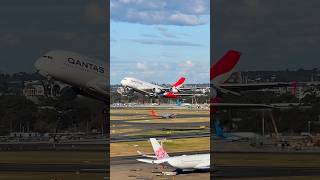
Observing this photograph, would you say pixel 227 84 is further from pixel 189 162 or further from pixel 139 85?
pixel 139 85

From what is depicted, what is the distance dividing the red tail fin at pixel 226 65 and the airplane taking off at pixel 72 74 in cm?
186

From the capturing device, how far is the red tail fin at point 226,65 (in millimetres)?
8758

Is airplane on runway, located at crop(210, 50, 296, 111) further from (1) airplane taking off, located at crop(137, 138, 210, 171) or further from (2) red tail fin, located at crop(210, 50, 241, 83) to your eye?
(1) airplane taking off, located at crop(137, 138, 210, 171)

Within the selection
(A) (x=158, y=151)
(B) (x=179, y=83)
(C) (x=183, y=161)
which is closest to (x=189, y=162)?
(C) (x=183, y=161)

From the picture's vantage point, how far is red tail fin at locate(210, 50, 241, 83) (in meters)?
8.76

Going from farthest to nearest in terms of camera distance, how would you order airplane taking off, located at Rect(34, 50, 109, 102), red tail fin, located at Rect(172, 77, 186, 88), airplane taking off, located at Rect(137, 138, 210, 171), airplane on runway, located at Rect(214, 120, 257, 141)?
red tail fin, located at Rect(172, 77, 186, 88)
airplane taking off, located at Rect(137, 138, 210, 171)
airplane on runway, located at Rect(214, 120, 257, 141)
airplane taking off, located at Rect(34, 50, 109, 102)

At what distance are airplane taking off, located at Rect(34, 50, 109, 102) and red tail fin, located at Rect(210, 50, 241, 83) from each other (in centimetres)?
186

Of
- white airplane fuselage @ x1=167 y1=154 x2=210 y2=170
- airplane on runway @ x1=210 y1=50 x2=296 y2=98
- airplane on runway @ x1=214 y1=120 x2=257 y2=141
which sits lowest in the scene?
white airplane fuselage @ x1=167 y1=154 x2=210 y2=170

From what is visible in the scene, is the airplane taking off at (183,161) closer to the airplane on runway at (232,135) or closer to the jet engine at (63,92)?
the airplane on runway at (232,135)

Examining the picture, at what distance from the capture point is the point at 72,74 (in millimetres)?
8555

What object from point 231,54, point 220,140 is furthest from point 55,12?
point 220,140

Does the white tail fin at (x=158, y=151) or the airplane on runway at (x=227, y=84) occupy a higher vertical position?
the airplane on runway at (x=227, y=84)

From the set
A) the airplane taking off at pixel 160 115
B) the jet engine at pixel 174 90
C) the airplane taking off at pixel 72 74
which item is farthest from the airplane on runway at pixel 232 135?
the airplane taking off at pixel 160 115

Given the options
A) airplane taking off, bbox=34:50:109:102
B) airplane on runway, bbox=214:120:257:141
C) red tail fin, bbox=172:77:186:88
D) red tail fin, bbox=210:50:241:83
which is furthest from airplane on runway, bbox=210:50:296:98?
red tail fin, bbox=172:77:186:88
